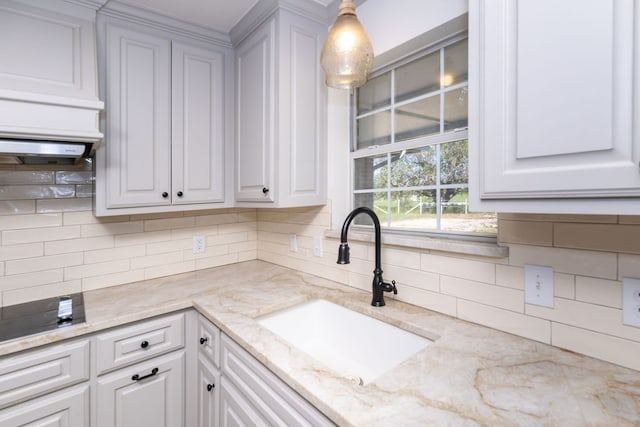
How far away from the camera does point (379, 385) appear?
2.67ft

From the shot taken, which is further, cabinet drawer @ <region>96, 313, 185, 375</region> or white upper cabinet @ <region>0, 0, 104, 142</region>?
cabinet drawer @ <region>96, 313, 185, 375</region>

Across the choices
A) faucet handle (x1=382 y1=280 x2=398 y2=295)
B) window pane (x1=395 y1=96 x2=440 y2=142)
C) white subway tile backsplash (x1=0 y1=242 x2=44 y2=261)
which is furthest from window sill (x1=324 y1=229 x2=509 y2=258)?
white subway tile backsplash (x1=0 y1=242 x2=44 y2=261)

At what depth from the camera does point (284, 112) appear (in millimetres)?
1582

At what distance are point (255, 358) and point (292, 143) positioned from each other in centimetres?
101

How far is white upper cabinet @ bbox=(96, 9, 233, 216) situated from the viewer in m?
1.57

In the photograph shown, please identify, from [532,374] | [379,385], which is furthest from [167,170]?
[532,374]

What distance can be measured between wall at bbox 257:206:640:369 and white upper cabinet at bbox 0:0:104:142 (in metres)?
1.45

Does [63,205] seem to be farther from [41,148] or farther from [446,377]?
[446,377]

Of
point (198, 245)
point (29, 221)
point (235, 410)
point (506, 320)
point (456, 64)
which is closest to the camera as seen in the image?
point (506, 320)

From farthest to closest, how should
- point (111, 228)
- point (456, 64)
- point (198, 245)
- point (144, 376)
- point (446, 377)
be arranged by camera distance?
point (198, 245) → point (111, 228) → point (144, 376) → point (456, 64) → point (446, 377)

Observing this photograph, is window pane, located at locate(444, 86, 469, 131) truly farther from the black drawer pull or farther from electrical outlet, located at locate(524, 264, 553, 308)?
the black drawer pull

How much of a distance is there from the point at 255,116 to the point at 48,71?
87 centimetres

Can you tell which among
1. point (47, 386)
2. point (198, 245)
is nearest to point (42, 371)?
point (47, 386)

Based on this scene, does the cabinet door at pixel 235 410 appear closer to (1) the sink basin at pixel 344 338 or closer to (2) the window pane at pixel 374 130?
(1) the sink basin at pixel 344 338
